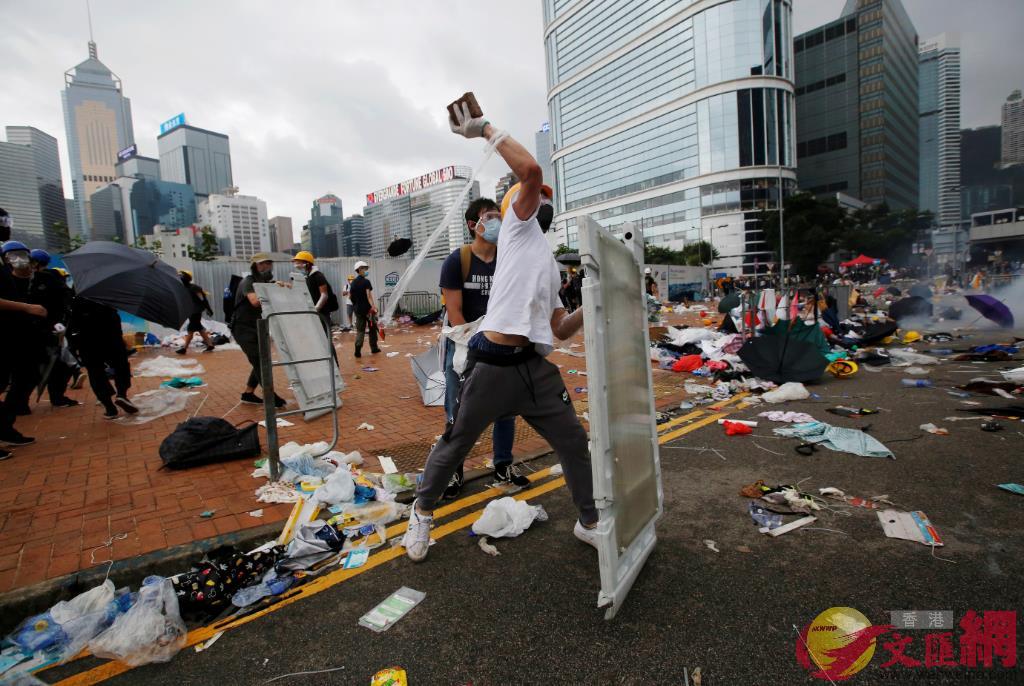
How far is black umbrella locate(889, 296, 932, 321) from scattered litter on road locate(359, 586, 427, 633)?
14601 mm

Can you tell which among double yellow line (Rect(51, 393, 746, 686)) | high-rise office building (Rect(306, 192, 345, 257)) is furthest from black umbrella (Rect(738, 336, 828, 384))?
high-rise office building (Rect(306, 192, 345, 257))

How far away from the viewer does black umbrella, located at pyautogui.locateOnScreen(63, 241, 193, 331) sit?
196 inches

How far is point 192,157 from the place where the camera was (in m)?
124

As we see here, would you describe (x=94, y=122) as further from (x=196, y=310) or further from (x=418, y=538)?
(x=418, y=538)

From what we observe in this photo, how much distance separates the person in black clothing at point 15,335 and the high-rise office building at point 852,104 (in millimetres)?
114226

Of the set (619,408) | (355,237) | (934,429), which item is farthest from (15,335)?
(355,237)

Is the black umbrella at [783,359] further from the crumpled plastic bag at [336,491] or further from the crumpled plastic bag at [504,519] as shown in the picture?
the crumpled plastic bag at [336,491]

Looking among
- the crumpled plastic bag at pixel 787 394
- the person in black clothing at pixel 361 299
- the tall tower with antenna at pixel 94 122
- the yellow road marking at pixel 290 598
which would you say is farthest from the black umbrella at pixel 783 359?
the tall tower with antenna at pixel 94 122

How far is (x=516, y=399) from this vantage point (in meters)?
2.46

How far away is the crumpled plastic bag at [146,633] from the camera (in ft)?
6.60

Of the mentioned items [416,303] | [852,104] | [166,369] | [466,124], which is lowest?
[166,369]

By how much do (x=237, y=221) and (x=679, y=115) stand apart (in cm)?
7778

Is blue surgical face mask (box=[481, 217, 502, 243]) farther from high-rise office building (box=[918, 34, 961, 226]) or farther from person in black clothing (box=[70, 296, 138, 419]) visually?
high-rise office building (box=[918, 34, 961, 226])

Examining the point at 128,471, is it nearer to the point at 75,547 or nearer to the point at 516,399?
the point at 75,547
